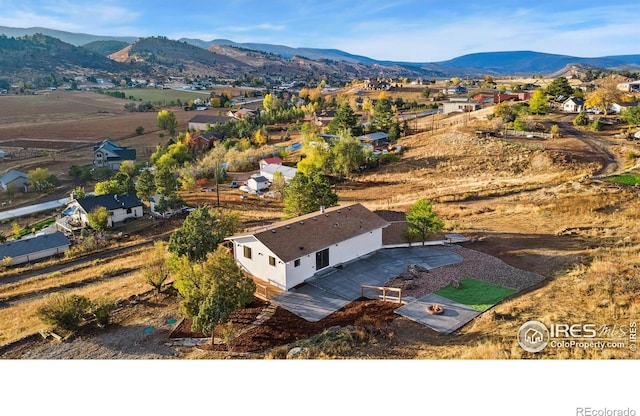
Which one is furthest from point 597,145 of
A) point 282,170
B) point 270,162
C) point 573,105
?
point 270,162

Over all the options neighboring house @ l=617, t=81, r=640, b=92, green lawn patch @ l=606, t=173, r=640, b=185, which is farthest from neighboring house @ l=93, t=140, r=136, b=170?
neighboring house @ l=617, t=81, r=640, b=92

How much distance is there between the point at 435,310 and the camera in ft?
42.5

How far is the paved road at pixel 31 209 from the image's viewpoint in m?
36.3

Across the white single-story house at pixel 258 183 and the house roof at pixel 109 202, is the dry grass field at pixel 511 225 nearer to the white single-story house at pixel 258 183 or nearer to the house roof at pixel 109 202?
the white single-story house at pixel 258 183

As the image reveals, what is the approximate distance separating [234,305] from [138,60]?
178394mm

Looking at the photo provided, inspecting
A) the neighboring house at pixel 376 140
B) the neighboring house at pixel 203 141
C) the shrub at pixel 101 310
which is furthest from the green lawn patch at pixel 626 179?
the neighboring house at pixel 203 141

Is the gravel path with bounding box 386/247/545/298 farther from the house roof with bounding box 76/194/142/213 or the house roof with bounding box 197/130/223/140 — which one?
the house roof with bounding box 197/130/223/140

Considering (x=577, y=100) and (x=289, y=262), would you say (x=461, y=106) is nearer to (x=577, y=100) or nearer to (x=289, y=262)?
(x=577, y=100)

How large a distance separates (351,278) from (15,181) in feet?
140

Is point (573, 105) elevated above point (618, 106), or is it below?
above

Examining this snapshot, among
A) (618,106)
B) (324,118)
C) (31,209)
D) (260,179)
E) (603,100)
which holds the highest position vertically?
(603,100)

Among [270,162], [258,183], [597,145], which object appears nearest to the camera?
[597,145]

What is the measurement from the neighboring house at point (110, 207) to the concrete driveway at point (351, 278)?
23010 mm
